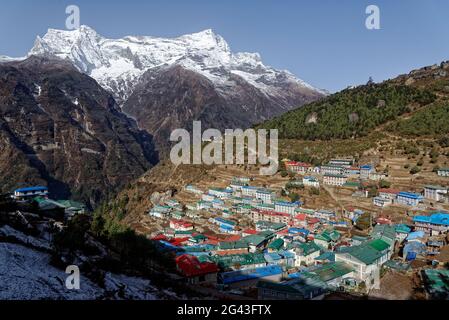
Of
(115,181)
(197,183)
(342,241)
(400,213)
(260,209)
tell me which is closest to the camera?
(342,241)

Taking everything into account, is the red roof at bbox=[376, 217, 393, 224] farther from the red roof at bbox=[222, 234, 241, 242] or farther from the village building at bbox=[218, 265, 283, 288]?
the village building at bbox=[218, 265, 283, 288]

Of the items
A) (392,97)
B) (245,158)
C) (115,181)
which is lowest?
(115,181)

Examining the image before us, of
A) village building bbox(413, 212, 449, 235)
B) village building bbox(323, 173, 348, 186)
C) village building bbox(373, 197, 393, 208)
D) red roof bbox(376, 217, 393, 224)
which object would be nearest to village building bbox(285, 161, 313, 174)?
village building bbox(323, 173, 348, 186)

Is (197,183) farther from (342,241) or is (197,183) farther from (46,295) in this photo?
(46,295)

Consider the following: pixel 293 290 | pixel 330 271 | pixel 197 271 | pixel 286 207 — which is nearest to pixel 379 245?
pixel 330 271

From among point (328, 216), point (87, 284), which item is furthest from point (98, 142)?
point (87, 284)
